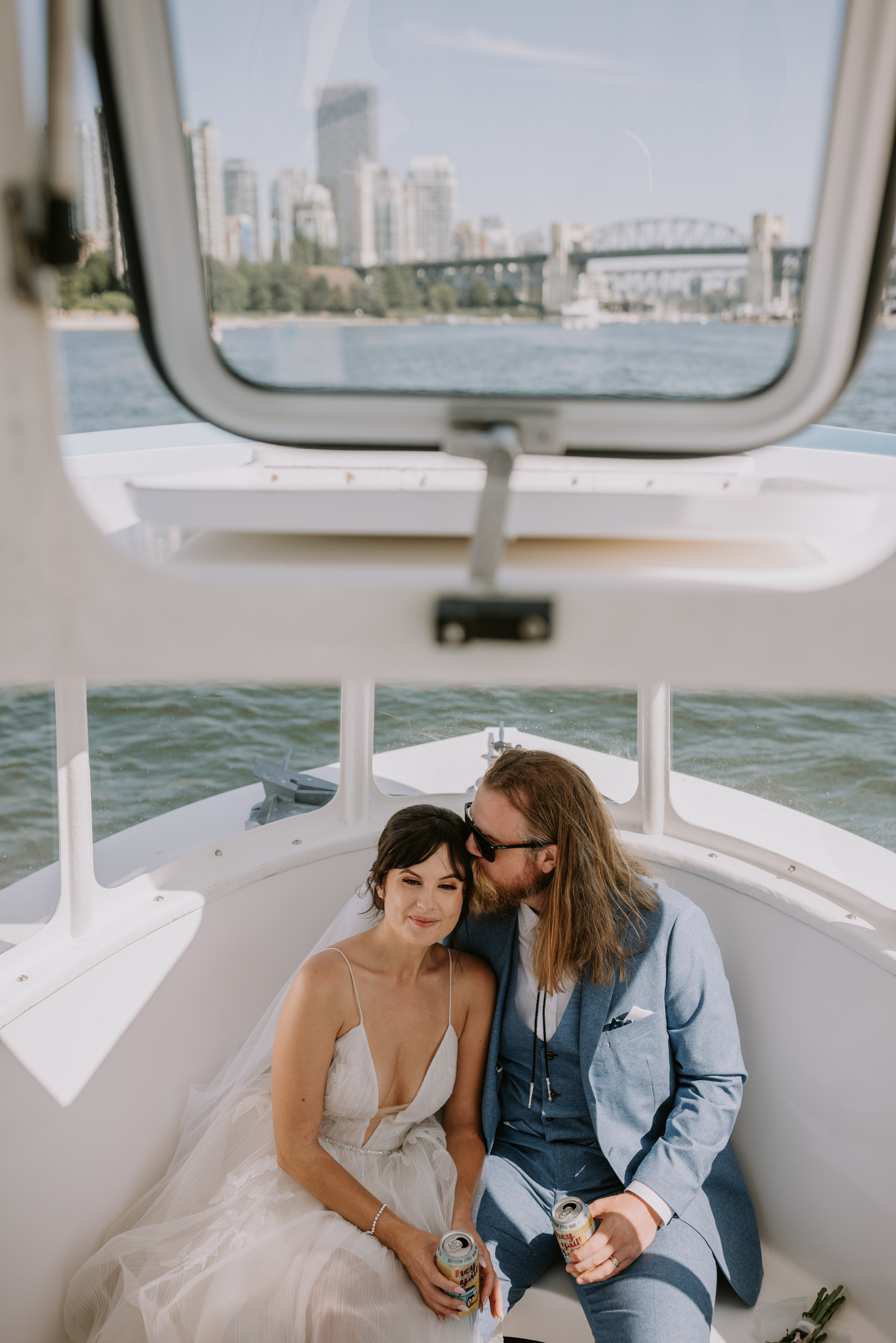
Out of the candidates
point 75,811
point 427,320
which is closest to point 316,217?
point 427,320

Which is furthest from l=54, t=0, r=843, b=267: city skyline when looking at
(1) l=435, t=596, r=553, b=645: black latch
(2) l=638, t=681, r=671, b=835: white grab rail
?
(2) l=638, t=681, r=671, b=835: white grab rail

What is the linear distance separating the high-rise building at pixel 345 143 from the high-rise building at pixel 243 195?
6cm

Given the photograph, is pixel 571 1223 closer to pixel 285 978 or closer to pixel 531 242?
pixel 285 978

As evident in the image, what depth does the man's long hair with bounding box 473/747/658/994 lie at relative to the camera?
2.01m

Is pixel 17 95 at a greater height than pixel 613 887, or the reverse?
pixel 17 95

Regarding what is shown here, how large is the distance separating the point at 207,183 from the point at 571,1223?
169cm

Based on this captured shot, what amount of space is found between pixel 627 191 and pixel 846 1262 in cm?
225

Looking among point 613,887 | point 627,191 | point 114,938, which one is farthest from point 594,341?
point 114,938

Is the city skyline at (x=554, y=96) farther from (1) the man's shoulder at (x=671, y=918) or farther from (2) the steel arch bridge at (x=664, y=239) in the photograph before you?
(1) the man's shoulder at (x=671, y=918)

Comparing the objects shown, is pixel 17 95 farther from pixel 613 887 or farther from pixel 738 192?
pixel 613 887

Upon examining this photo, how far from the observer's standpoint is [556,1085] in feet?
6.78

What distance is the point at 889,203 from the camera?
813 mm

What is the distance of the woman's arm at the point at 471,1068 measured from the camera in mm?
2100

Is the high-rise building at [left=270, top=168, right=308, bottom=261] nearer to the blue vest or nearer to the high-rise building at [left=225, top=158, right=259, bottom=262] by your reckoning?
the high-rise building at [left=225, top=158, right=259, bottom=262]
